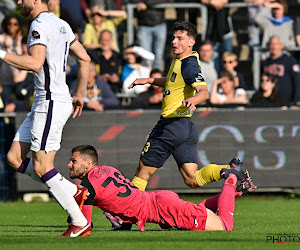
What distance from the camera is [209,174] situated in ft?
28.9

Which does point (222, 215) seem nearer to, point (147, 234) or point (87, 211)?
point (147, 234)

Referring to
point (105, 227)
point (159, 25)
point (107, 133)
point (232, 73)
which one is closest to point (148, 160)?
point (105, 227)


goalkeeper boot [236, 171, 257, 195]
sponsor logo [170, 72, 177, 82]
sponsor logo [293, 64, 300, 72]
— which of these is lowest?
goalkeeper boot [236, 171, 257, 195]

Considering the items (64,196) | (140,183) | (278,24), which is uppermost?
(278,24)

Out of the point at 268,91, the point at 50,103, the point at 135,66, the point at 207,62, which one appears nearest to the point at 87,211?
the point at 50,103

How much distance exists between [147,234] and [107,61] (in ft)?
26.8

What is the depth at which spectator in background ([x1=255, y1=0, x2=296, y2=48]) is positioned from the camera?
635 inches

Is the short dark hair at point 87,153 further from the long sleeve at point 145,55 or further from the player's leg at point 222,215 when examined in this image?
the long sleeve at point 145,55

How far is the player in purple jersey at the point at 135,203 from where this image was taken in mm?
7656

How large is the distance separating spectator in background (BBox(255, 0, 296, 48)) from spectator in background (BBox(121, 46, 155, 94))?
2.42m

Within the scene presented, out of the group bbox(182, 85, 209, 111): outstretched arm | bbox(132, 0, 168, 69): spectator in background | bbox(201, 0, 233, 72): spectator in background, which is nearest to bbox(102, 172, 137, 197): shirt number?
bbox(182, 85, 209, 111): outstretched arm

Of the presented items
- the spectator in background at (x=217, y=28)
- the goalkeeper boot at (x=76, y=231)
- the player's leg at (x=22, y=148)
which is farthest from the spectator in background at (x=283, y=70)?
the goalkeeper boot at (x=76, y=231)

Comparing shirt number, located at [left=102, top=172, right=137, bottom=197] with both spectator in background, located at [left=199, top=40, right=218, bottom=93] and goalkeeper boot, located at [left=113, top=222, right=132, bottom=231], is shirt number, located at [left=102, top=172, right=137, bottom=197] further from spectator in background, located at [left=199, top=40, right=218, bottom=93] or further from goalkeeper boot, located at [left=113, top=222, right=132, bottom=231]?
spectator in background, located at [left=199, top=40, right=218, bottom=93]

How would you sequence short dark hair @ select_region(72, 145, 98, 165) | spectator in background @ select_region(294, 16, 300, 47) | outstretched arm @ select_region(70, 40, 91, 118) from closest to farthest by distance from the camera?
short dark hair @ select_region(72, 145, 98, 165)
outstretched arm @ select_region(70, 40, 91, 118)
spectator in background @ select_region(294, 16, 300, 47)
